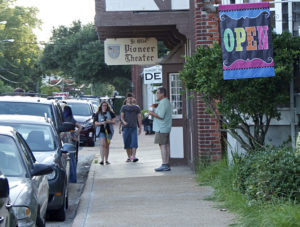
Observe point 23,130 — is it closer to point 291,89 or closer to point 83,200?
point 83,200

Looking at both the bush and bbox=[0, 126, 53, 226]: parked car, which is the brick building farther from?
bbox=[0, 126, 53, 226]: parked car

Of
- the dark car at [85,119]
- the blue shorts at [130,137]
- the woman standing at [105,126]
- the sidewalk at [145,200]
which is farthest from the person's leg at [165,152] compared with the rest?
the dark car at [85,119]

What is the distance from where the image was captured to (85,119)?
24250 millimetres

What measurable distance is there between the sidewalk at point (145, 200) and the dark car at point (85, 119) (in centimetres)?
829

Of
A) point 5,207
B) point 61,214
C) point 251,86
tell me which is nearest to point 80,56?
point 251,86

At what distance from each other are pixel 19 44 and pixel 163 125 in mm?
65230

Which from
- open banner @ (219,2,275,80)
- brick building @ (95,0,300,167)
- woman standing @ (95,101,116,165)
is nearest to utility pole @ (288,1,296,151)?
open banner @ (219,2,275,80)

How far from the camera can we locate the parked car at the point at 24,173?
6.17m

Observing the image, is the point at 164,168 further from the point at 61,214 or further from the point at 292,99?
the point at 61,214

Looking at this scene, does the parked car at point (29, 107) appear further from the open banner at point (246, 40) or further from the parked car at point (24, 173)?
the parked car at point (24, 173)

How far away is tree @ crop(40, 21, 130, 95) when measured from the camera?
47.8m

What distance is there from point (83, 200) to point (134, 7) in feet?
14.3

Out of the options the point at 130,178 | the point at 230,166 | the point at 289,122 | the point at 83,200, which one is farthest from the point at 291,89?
the point at 130,178

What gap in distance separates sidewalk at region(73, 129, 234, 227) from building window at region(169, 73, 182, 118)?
1319 millimetres
